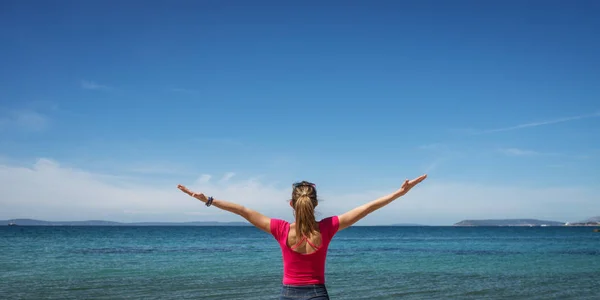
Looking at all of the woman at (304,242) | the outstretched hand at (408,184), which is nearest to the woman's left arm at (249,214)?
the woman at (304,242)

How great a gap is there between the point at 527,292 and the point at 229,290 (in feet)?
33.8

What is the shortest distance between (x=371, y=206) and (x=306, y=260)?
754mm

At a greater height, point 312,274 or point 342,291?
point 312,274

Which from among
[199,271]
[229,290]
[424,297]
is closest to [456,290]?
[424,297]

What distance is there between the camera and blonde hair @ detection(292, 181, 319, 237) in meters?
4.01

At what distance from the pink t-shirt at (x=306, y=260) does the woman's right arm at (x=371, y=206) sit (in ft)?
0.31

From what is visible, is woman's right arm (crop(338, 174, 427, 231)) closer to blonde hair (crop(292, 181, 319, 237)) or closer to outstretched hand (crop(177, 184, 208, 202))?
blonde hair (crop(292, 181, 319, 237))

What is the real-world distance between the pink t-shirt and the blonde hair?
4.4 inches

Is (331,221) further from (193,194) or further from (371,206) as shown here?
(193,194)

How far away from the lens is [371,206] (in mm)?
4285

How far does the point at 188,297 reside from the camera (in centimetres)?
1526

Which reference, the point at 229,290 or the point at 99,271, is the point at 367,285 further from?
the point at 99,271

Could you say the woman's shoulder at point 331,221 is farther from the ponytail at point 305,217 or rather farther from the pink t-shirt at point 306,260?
the ponytail at point 305,217

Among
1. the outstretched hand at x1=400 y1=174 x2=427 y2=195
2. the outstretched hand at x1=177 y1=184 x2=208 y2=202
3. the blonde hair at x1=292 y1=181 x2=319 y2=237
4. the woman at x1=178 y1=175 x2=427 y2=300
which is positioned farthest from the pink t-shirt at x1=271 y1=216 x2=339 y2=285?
the outstretched hand at x1=177 y1=184 x2=208 y2=202
